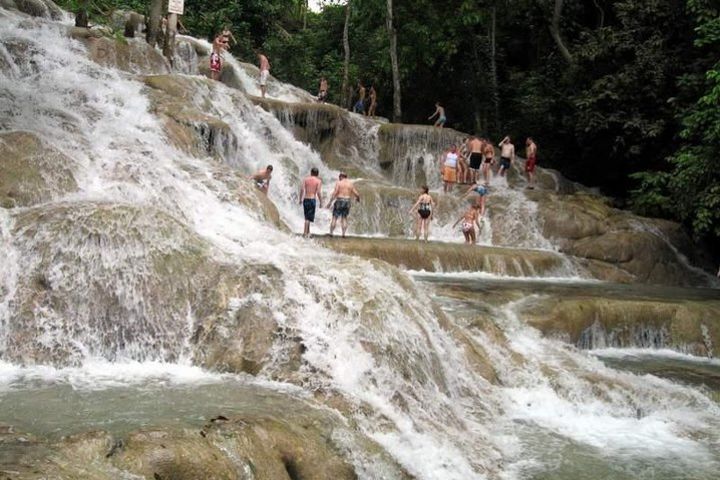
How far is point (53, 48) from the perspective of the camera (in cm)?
1694

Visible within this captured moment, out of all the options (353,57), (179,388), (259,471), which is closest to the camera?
(259,471)

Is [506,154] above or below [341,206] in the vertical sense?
above

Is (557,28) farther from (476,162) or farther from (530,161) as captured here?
(476,162)

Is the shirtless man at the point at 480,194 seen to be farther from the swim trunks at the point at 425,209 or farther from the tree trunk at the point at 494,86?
the tree trunk at the point at 494,86

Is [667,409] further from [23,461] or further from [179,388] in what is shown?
[23,461]

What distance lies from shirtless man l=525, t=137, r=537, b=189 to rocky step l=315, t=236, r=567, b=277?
6291 millimetres

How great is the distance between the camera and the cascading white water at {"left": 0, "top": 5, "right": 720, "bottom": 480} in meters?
7.33

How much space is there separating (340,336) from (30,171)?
5.16 m

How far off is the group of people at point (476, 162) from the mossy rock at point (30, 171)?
35.6 feet

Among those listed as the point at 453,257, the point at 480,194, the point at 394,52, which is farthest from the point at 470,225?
the point at 394,52

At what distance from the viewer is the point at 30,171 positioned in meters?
10.2

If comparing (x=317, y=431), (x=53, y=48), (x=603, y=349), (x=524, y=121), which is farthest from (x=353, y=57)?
(x=317, y=431)

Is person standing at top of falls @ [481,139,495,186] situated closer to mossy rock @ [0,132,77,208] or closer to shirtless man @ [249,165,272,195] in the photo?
shirtless man @ [249,165,272,195]

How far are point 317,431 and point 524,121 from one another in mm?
22553
